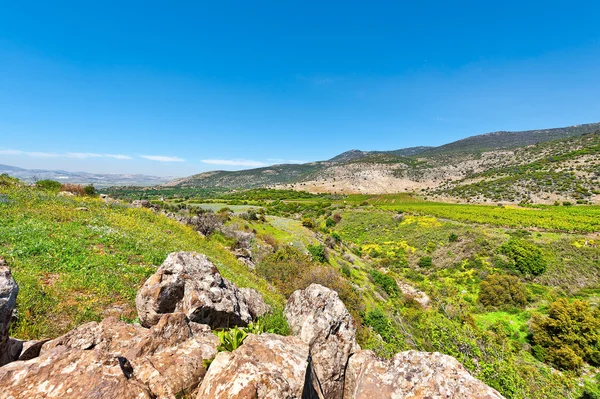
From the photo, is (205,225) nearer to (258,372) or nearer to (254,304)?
(254,304)

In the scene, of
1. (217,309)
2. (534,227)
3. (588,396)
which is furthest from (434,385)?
(534,227)

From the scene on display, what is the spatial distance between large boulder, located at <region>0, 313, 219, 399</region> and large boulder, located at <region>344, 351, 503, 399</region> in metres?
3.29

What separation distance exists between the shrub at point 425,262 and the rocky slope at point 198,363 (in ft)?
103

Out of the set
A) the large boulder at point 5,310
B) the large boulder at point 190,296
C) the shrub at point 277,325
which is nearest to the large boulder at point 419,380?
the shrub at point 277,325

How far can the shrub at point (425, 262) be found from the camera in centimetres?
3384

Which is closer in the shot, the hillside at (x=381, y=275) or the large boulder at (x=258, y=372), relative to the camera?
the large boulder at (x=258, y=372)

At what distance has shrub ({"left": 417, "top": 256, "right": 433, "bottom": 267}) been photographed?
33.8 meters

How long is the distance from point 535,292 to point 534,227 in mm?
21088

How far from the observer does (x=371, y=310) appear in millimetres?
A: 19859

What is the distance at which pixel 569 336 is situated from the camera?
1463cm

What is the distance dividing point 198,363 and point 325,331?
13.0 ft

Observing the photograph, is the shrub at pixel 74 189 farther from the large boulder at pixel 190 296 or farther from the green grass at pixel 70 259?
the large boulder at pixel 190 296

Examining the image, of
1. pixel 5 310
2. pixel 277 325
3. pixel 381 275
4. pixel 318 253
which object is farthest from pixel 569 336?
pixel 5 310

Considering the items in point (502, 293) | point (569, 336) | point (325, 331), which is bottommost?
point (502, 293)
